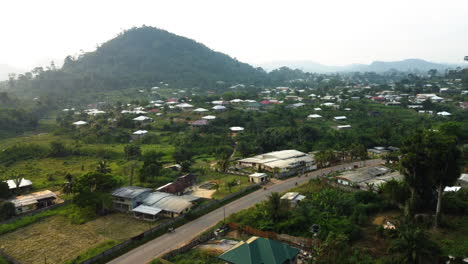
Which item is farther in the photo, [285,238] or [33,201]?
[33,201]

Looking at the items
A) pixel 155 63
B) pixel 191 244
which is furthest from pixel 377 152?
pixel 155 63

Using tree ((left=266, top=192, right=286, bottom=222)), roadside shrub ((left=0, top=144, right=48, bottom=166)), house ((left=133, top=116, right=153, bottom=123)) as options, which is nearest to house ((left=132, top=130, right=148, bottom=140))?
house ((left=133, top=116, right=153, bottom=123))

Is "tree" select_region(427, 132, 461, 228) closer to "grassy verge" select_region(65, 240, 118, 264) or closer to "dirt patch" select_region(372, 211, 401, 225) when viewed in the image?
"dirt patch" select_region(372, 211, 401, 225)

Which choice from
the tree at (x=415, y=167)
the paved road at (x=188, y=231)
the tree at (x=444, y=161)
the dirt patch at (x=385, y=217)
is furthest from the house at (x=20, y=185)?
the tree at (x=444, y=161)

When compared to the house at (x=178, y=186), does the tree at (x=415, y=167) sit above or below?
above

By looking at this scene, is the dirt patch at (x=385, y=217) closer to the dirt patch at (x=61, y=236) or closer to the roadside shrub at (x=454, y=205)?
the roadside shrub at (x=454, y=205)

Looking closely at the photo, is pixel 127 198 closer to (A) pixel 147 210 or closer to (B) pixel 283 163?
(A) pixel 147 210
